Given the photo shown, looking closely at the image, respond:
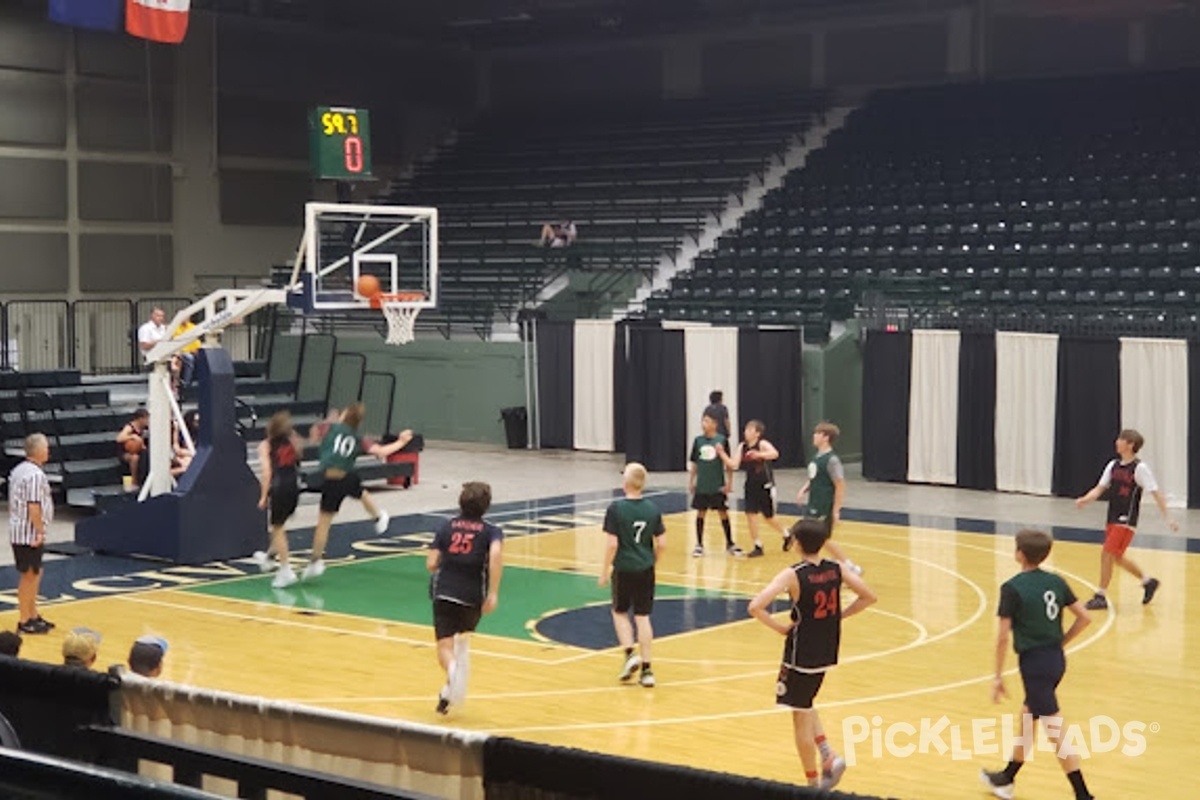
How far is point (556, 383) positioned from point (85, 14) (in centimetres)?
1019

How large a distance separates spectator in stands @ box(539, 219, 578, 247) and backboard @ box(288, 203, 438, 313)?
8.59 meters

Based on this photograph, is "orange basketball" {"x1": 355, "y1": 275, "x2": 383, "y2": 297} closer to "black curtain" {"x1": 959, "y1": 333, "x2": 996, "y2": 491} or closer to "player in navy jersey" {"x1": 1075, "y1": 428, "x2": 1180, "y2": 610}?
"player in navy jersey" {"x1": 1075, "y1": 428, "x2": 1180, "y2": 610}

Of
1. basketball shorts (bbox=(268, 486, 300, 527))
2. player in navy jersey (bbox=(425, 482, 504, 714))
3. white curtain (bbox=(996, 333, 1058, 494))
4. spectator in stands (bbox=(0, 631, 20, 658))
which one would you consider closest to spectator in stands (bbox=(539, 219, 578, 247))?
white curtain (bbox=(996, 333, 1058, 494))

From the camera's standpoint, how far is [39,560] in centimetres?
1623

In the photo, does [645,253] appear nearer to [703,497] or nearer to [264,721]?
[703,497]

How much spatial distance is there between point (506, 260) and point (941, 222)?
29.7 feet

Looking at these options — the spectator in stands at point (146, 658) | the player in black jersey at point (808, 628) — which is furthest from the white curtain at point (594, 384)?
the spectator in stands at point (146, 658)

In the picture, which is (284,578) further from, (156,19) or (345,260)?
(156,19)

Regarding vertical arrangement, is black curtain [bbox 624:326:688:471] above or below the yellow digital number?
below

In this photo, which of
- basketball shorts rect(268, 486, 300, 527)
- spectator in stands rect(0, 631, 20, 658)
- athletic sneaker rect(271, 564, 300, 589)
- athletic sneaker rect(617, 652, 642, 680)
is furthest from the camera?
athletic sneaker rect(271, 564, 300, 589)

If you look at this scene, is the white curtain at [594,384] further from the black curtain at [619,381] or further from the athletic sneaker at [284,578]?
the athletic sneaker at [284,578]

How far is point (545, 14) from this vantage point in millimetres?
41750

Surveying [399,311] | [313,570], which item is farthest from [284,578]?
[399,311]

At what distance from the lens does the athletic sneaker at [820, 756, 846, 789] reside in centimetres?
1112
